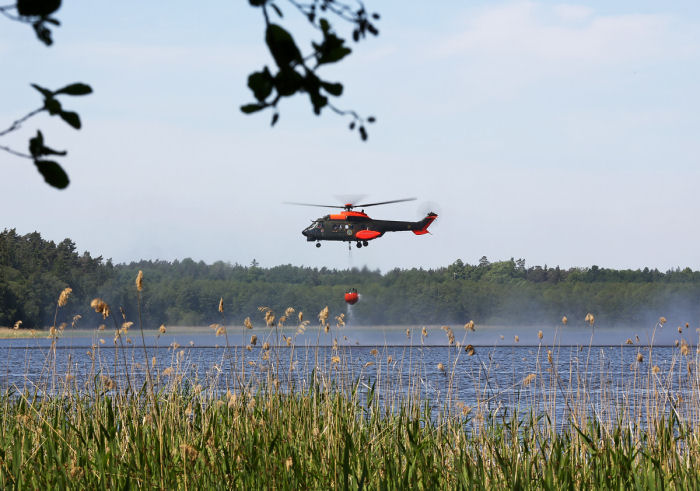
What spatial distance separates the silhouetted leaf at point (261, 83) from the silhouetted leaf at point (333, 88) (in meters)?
0.16

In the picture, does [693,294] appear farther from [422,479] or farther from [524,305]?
[422,479]

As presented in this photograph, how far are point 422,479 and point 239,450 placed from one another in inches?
56.4

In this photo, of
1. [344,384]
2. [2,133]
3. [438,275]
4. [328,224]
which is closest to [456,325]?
[438,275]

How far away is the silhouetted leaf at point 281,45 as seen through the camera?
224 cm

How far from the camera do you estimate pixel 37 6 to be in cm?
226

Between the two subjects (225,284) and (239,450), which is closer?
(239,450)

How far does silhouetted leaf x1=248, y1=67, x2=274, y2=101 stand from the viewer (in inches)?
88.8

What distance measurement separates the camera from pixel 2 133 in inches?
85.2

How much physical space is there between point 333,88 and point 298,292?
292ft

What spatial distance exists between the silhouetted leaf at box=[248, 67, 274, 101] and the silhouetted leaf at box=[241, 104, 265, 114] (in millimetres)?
34

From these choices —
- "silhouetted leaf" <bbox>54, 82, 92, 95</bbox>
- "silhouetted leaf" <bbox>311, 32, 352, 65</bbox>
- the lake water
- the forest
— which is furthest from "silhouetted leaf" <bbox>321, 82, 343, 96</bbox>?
the forest

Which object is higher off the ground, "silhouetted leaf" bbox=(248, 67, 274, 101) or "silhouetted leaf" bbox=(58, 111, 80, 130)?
"silhouetted leaf" bbox=(248, 67, 274, 101)

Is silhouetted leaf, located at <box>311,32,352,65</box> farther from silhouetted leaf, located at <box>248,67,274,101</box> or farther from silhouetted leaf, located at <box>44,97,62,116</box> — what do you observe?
silhouetted leaf, located at <box>44,97,62,116</box>

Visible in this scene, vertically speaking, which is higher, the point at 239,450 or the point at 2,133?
the point at 2,133
